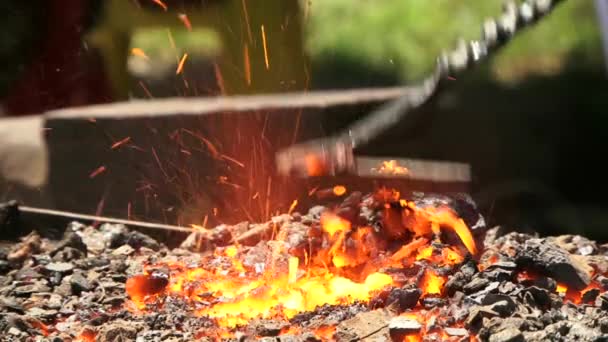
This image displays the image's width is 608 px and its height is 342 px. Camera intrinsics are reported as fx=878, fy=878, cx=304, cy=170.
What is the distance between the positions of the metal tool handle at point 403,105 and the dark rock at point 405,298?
3.21 feet

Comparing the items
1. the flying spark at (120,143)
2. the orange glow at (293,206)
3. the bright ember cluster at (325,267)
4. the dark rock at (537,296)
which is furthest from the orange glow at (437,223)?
the flying spark at (120,143)

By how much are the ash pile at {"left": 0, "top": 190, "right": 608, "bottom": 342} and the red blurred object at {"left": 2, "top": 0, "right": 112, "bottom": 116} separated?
55.7 inches

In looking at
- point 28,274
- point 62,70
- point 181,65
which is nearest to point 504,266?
point 28,274

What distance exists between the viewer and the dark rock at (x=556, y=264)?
2.92m

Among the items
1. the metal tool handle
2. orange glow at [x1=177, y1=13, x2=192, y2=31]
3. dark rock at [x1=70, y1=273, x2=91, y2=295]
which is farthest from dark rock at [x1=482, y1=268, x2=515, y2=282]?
orange glow at [x1=177, y1=13, x2=192, y2=31]

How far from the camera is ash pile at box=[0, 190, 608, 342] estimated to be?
106 inches

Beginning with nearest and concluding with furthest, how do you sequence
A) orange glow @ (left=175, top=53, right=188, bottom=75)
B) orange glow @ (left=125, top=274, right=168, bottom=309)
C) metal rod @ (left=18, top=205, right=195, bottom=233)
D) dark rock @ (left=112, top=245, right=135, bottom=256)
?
orange glow @ (left=125, top=274, right=168, bottom=309) < dark rock @ (left=112, top=245, right=135, bottom=256) < metal rod @ (left=18, top=205, right=195, bottom=233) < orange glow @ (left=175, top=53, right=188, bottom=75)

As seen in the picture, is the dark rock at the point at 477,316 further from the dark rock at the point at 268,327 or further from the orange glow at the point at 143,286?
the orange glow at the point at 143,286

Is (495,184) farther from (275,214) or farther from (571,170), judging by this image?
(275,214)

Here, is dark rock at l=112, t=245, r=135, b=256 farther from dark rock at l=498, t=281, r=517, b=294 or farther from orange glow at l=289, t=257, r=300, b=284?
dark rock at l=498, t=281, r=517, b=294

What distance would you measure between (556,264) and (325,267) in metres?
0.82

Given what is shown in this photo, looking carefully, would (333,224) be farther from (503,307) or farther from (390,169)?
(503,307)

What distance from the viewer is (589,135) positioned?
15.8ft

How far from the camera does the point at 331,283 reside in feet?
10.1
